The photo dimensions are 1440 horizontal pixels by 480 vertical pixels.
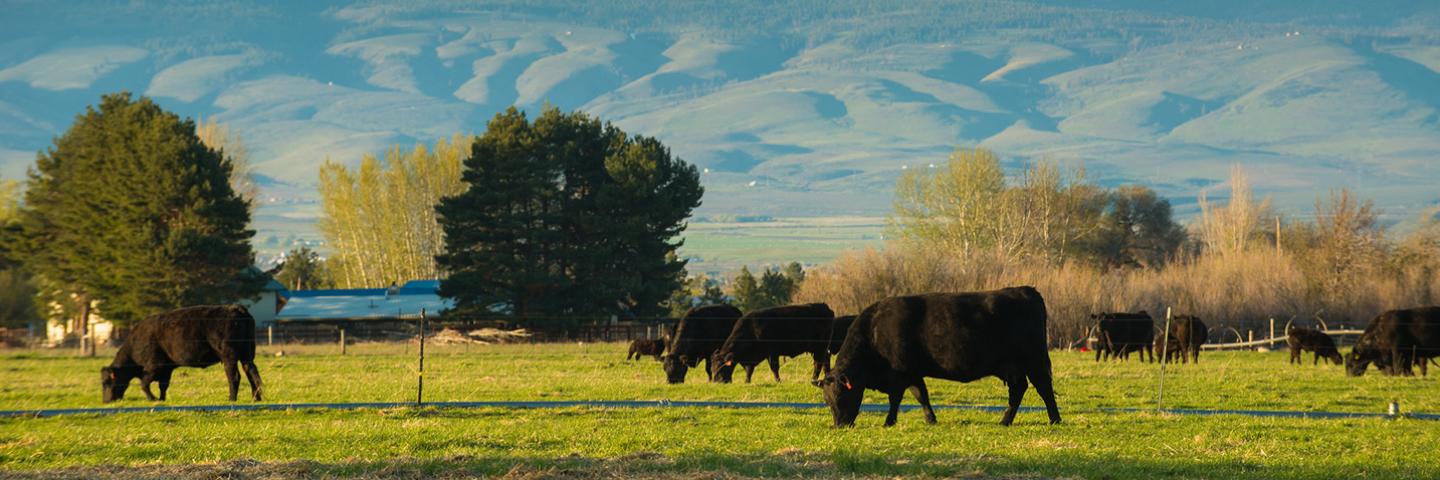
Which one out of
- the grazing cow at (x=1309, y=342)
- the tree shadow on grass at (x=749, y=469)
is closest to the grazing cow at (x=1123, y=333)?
the grazing cow at (x=1309, y=342)

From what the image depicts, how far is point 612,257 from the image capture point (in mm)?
70875

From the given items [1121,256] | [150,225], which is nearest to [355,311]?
[150,225]

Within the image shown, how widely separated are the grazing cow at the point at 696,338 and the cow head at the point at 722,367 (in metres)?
0.67

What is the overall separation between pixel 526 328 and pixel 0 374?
1172 inches

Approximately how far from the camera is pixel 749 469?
625 inches

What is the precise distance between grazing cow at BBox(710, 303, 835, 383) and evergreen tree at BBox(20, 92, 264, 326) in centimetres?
3572

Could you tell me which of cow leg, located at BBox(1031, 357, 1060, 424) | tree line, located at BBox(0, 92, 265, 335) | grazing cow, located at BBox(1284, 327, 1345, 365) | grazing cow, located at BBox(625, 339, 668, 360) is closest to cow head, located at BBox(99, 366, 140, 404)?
cow leg, located at BBox(1031, 357, 1060, 424)

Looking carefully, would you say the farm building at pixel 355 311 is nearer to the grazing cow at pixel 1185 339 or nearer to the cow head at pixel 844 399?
the grazing cow at pixel 1185 339

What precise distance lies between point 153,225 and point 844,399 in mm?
48581

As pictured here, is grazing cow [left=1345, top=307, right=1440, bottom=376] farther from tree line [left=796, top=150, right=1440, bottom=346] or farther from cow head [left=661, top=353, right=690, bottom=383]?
tree line [left=796, top=150, right=1440, bottom=346]

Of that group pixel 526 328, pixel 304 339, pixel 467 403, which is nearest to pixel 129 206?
pixel 304 339

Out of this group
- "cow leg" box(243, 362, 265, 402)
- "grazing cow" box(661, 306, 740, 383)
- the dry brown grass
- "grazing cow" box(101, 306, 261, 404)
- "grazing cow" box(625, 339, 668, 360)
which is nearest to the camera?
"cow leg" box(243, 362, 265, 402)

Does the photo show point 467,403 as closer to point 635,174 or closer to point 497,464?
point 497,464

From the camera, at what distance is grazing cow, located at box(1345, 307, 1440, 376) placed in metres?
32.2
